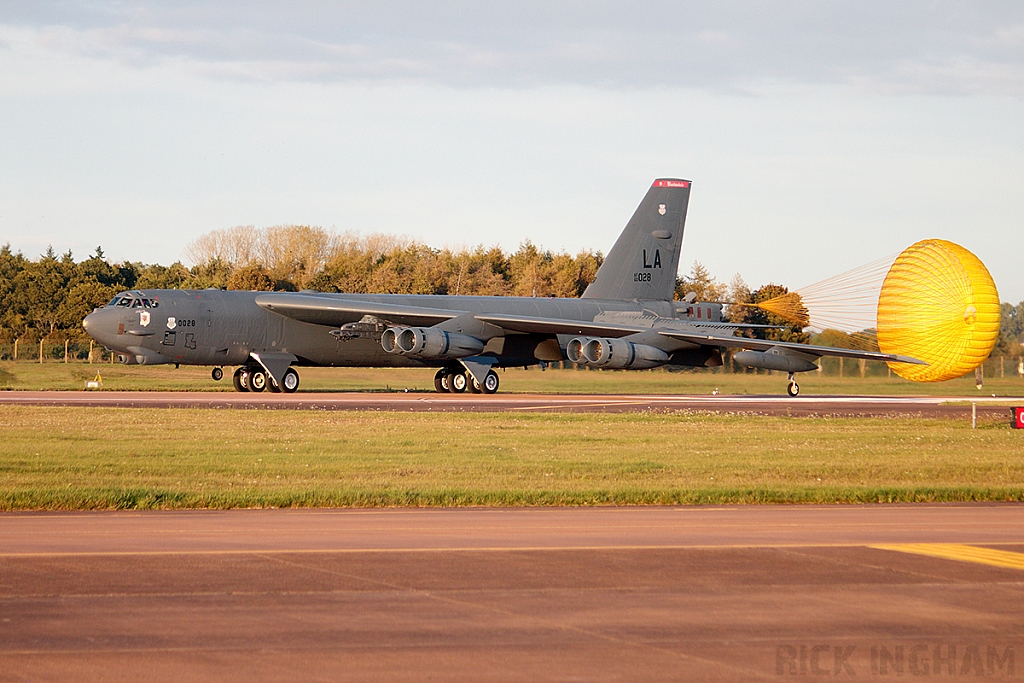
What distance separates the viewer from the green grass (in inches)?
555

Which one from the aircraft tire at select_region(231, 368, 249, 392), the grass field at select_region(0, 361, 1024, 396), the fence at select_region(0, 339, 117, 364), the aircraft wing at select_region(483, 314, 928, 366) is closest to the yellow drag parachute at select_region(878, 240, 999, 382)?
Answer: the aircraft wing at select_region(483, 314, 928, 366)

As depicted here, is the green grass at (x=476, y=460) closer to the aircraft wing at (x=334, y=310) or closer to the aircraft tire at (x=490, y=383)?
the aircraft wing at (x=334, y=310)

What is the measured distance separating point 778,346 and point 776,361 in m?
1.35

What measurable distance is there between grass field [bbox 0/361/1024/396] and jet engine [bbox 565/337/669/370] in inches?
132

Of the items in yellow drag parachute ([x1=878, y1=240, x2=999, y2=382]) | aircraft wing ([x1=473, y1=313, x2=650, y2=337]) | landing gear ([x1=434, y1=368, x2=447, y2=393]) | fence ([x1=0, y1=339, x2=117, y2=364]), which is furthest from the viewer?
fence ([x1=0, y1=339, x2=117, y2=364])

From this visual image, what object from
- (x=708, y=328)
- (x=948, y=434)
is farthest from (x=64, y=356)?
(x=948, y=434)

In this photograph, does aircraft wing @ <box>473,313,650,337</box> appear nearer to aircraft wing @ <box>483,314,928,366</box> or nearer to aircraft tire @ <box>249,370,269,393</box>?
aircraft wing @ <box>483,314,928,366</box>

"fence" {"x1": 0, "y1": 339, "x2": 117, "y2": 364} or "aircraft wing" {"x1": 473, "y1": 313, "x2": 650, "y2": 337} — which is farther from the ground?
"aircraft wing" {"x1": 473, "y1": 313, "x2": 650, "y2": 337}

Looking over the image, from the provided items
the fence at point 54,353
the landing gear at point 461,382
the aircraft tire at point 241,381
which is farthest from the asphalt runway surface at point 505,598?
the fence at point 54,353

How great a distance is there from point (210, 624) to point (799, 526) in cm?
664

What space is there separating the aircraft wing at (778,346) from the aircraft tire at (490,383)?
6.06 m

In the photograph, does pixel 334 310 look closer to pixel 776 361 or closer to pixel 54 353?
pixel 776 361

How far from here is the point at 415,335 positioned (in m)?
37.8

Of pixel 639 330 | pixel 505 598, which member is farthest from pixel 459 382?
pixel 505 598
